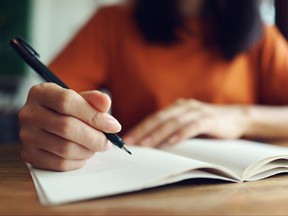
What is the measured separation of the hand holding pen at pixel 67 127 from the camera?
42 cm

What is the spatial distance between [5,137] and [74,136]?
165 cm

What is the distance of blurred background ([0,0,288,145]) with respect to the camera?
2658mm

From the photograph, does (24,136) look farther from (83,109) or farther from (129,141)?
(129,141)

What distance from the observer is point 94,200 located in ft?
1.15

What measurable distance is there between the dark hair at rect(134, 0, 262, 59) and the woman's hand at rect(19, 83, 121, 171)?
1.95 feet

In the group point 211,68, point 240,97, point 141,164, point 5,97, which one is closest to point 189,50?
point 211,68

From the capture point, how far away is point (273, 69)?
38.3 inches

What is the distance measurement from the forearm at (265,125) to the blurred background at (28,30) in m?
1.78

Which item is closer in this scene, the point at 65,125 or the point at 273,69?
the point at 65,125

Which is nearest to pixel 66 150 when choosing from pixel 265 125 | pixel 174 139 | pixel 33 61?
pixel 33 61

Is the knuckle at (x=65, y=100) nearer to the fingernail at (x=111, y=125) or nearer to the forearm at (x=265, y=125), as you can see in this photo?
the fingernail at (x=111, y=125)

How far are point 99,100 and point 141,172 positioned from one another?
0.09 metres

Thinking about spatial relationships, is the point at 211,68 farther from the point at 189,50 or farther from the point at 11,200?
the point at 11,200

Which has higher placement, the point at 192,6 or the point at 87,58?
the point at 192,6
